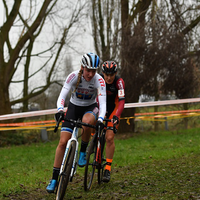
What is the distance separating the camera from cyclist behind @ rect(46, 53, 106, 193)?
5.35m

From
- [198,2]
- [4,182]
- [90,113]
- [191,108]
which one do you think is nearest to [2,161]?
[4,182]

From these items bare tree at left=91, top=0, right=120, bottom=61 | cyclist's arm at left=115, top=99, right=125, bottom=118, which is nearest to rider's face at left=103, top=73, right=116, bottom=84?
cyclist's arm at left=115, top=99, right=125, bottom=118

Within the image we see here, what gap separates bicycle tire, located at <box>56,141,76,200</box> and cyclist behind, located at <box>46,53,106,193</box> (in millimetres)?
359

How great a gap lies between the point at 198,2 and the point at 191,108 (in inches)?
295

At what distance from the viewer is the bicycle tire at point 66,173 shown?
15.4 feet

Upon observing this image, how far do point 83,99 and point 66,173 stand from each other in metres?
1.58

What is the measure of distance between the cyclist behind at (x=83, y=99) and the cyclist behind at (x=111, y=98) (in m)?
0.60

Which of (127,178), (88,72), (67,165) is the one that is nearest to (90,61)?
(88,72)

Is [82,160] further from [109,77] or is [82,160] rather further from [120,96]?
[109,77]

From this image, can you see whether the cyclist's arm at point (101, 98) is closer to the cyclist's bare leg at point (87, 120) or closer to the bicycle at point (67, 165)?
the cyclist's bare leg at point (87, 120)

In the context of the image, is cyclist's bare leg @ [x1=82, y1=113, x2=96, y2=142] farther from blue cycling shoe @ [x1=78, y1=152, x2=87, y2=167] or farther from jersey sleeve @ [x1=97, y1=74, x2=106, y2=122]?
blue cycling shoe @ [x1=78, y1=152, x2=87, y2=167]

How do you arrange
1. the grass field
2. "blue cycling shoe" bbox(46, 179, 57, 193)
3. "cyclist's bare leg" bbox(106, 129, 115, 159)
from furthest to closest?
→ "cyclist's bare leg" bbox(106, 129, 115, 159), the grass field, "blue cycling shoe" bbox(46, 179, 57, 193)

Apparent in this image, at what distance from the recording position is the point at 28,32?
683 inches

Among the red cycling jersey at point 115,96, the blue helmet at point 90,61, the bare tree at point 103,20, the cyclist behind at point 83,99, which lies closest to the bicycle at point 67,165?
the cyclist behind at point 83,99
